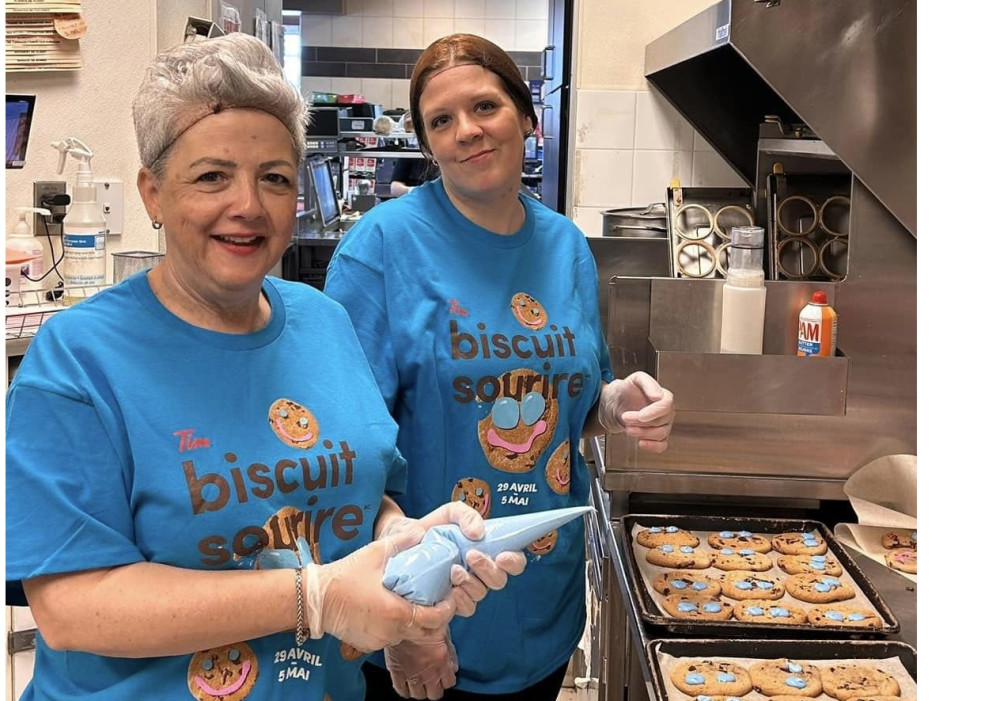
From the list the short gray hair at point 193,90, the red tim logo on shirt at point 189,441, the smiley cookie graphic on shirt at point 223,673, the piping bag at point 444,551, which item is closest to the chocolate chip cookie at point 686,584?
→ the piping bag at point 444,551

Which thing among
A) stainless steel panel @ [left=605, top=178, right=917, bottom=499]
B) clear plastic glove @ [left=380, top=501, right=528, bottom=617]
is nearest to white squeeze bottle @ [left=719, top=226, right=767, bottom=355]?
stainless steel panel @ [left=605, top=178, right=917, bottom=499]

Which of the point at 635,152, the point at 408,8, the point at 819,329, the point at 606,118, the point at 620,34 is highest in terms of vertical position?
the point at 408,8

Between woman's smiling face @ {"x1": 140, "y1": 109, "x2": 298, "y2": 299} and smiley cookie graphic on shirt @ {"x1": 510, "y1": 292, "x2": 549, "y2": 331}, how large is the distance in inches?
24.2

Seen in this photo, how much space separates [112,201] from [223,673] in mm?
2125

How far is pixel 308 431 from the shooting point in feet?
4.09

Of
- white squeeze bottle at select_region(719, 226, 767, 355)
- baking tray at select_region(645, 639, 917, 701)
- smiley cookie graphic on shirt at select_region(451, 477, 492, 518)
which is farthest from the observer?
white squeeze bottle at select_region(719, 226, 767, 355)

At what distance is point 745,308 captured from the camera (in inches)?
85.0

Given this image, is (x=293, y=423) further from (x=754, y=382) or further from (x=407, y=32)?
(x=407, y=32)

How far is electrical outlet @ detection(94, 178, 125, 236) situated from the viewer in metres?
2.93

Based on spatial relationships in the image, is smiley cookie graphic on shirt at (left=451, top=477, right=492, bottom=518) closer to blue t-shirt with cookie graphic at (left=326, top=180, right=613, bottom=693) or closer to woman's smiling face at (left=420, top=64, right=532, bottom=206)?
blue t-shirt with cookie graphic at (left=326, top=180, right=613, bottom=693)

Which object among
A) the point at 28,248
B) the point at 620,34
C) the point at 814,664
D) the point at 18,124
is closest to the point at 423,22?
the point at 620,34

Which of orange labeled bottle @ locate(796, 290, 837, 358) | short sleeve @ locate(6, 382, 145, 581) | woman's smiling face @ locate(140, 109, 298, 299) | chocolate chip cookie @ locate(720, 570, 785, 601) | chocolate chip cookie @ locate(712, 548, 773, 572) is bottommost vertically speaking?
chocolate chip cookie @ locate(720, 570, 785, 601)
